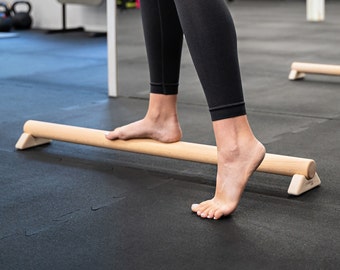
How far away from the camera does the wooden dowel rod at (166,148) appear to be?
1.47 m

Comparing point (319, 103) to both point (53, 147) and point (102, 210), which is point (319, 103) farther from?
point (102, 210)

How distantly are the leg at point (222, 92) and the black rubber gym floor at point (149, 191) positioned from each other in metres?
0.06

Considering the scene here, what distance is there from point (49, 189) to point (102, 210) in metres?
0.20

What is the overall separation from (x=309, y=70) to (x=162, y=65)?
1653mm

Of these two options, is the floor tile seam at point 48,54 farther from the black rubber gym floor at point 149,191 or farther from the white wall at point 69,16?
the white wall at point 69,16

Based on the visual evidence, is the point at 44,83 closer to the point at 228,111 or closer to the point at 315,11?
the point at 228,111

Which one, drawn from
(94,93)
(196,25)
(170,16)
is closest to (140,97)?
(94,93)

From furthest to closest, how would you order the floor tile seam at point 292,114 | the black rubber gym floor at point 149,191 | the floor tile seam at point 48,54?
the floor tile seam at point 48,54, the floor tile seam at point 292,114, the black rubber gym floor at point 149,191

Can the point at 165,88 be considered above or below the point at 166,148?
above

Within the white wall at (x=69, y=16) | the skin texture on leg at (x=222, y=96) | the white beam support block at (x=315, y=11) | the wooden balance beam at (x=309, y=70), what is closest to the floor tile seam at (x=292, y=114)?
the wooden balance beam at (x=309, y=70)

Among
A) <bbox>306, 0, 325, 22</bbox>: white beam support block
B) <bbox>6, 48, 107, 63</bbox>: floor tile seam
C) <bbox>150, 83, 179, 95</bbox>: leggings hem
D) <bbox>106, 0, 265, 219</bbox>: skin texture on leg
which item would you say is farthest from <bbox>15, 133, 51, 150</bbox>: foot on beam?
<bbox>306, 0, 325, 22</bbox>: white beam support block

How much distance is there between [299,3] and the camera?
26.8ft

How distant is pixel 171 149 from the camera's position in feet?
5.19

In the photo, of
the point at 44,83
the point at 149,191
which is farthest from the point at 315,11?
the point at 149,191
